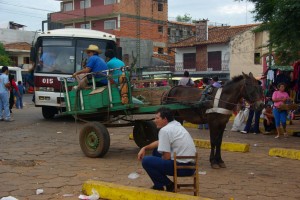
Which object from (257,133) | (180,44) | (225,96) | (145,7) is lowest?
(257,133)

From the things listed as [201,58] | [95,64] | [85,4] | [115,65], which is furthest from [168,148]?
[85,4]

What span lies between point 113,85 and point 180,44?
122ft

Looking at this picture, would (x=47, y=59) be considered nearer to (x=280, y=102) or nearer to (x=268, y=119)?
(x=268, y=119)

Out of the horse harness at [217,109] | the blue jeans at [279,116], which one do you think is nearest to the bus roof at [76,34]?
the blue jeans at [279,116]

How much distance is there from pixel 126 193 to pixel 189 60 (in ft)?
129

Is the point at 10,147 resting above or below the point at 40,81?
below

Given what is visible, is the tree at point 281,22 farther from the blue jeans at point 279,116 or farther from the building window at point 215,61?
the building window at point 215,61

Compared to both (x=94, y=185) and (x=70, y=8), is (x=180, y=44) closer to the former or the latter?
(x=70, y=8)

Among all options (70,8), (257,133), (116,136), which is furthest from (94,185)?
(70,8)

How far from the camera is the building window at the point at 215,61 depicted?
41812 mm

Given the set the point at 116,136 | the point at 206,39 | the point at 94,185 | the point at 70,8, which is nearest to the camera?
the point at 94,185

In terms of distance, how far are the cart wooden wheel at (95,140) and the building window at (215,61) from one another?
113 ft

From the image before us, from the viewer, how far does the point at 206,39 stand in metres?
43.8

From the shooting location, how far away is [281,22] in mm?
10695
